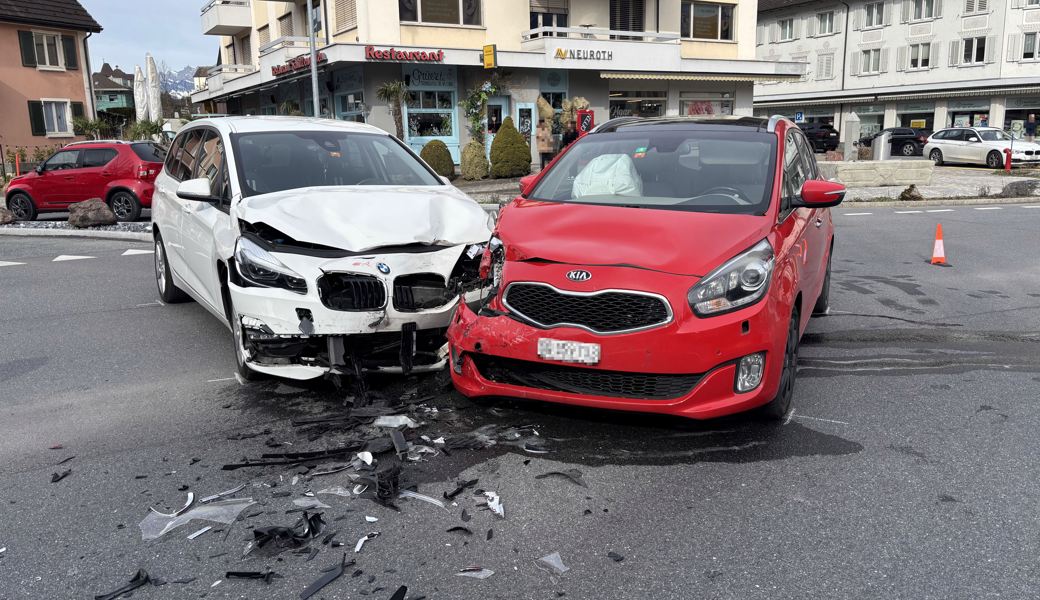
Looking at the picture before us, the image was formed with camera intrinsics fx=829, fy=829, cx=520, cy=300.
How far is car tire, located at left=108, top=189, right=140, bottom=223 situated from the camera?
17.2 m

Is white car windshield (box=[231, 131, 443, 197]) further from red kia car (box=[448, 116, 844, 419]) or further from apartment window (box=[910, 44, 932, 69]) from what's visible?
apartment window (box=[910, 44, 932, 69])

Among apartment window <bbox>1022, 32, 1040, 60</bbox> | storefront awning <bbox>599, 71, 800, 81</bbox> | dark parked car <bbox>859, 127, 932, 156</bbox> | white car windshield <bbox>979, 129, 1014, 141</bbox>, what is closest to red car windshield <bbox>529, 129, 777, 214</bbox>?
storefront awning <bbox>599, 71, 800, 81</bbox>

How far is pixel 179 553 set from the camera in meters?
3.37

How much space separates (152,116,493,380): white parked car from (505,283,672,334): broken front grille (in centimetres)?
95

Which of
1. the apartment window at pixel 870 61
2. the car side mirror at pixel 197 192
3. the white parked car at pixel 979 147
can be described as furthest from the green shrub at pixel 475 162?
the apartment window at pixel 870 61

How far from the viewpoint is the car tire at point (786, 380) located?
4.57 metres

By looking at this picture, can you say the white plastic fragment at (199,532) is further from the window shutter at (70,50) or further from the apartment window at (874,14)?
the apartment window at (874,14)

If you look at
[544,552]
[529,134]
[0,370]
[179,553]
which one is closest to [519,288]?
[544,552]

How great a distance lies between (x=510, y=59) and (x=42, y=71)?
24.0m

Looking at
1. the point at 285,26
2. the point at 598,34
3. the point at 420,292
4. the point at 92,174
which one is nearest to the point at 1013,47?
the point at 598,34

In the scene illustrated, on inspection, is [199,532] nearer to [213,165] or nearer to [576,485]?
[576,485]

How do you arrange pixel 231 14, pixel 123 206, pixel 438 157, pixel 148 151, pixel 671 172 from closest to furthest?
pixel 671 172
pixel 123 206
pixel 148 151
pixel 438 157
pixel 231 14

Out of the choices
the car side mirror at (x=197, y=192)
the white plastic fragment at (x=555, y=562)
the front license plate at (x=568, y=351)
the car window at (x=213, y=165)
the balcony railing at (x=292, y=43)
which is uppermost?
the balcony railing at (x=292, y=43)

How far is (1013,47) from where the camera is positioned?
49.1 m
